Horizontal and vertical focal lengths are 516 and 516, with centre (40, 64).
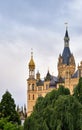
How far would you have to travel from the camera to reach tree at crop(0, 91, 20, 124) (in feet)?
159

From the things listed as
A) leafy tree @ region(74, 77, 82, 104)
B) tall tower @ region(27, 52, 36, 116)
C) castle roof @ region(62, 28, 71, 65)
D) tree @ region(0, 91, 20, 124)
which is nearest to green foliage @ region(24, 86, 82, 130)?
leafy tree @ region(74, 77, 82, 104)

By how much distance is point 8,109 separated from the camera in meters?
48.9

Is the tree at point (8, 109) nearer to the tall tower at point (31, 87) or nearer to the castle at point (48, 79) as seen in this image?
the castle at point (48, 79)

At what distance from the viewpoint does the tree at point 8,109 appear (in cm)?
4853

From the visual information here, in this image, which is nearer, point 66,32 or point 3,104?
point 3,104

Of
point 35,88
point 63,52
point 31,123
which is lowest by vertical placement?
point 31,123

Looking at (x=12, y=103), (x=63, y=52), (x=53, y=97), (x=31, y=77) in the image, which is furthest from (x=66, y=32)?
(x=53, y=97)

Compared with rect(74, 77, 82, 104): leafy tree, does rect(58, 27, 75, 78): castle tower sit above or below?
above

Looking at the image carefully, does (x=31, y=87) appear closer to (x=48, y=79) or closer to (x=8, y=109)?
(x=48, y=79)

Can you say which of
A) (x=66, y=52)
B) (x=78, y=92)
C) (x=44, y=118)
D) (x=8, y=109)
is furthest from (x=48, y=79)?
(x=44, y=118)

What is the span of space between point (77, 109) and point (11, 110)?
15.8 meters

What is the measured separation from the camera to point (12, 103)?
49.3 meters

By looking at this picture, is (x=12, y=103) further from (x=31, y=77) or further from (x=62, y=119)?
(x=31, y=77)

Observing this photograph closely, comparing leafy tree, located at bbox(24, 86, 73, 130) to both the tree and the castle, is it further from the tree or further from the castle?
the castle
